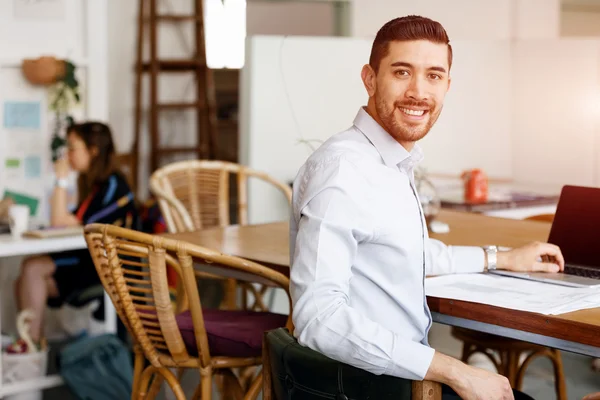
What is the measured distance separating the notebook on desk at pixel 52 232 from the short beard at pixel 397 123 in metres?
2.19

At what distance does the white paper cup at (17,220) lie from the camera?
3.63m

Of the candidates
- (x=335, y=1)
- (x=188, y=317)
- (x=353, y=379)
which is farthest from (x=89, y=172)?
(x=353, y=379)

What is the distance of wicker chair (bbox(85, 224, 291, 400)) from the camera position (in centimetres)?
229

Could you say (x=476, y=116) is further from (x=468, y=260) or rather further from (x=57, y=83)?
(x=468, y=260)

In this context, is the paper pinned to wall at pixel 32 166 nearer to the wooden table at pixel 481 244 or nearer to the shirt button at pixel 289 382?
the wooden table at pixel 481 244

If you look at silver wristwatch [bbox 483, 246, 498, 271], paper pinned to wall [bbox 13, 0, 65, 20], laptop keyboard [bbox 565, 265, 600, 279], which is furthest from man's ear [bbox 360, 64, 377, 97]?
paper pinned to wall [bbox 13, 0, 65, 20]

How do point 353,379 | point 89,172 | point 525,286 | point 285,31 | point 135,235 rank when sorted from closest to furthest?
point 353,379, point 525,286, point 135,235, point 89,172, point 285,31

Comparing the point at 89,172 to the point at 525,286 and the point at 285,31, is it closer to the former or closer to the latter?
the point at 525,286

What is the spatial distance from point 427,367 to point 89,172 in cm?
295

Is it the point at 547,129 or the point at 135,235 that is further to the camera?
the point at 547,129

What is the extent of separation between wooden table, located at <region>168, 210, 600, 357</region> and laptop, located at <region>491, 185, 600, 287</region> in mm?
299

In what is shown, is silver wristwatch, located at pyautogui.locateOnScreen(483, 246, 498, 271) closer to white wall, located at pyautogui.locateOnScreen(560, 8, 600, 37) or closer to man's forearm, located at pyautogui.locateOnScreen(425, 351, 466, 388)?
man's forearm, located at pyautogui.locateOnScreen(425, 351, 466, 388)

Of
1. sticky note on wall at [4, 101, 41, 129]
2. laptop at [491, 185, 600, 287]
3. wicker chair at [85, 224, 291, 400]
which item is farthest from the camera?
sticky note on wall at [4, 101, 41, 129]

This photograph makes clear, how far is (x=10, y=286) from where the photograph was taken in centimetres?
512
